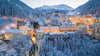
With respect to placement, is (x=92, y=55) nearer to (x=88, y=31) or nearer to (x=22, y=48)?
(x=88, y=31)

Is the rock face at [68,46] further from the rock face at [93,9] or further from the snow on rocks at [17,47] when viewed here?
the rock face at [93,9]

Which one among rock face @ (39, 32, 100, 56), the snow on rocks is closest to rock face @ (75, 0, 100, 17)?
rock face @ (39, 32, 100, 56)

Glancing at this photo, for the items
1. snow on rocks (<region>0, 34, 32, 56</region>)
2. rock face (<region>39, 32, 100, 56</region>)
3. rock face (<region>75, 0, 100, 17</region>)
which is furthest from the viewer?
rock face (<region>75, 0, 100, 17</region>)

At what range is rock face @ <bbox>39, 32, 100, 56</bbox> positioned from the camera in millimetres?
10180

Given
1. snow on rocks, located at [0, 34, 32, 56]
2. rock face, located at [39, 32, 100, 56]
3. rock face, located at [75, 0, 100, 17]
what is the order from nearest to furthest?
rock face, located at [39, 32, 100, 56] < snow on rocks, located at [0, 34, 32, 56] < rock face, located at [75, 0, 100, 17]

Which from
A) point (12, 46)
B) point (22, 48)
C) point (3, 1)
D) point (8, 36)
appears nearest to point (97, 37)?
point (22, 48)

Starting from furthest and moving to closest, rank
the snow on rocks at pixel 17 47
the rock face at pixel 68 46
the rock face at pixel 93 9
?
the rock face at pixel 93 9, the snow on rocks at pixel 17 47, the rock face at pixel 68 46

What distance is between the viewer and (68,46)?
10781 mm

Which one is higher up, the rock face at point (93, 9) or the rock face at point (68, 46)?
the rock face at point (93, 9)

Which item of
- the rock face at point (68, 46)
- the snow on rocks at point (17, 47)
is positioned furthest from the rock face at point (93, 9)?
the snow on rocks at point (17, 47)

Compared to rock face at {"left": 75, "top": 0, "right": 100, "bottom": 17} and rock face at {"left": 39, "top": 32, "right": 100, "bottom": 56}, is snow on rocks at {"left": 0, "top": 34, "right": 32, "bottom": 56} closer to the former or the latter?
rock face at {"left": 39, "top": 32, "right": 100, "bottom": 56}

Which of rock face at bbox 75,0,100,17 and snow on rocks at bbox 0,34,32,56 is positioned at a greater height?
rock face at bbox 75,0,100,17

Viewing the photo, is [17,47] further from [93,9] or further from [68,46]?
[93,9]

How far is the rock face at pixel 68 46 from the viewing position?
10.2m
